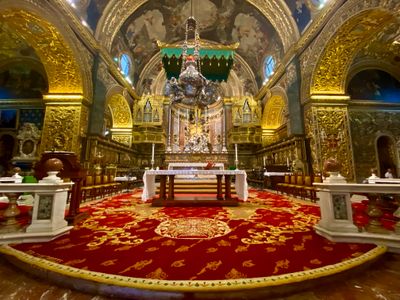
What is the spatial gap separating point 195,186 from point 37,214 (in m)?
5.45

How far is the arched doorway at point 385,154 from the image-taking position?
407 inches

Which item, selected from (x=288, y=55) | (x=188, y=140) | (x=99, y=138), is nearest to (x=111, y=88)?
(x=99, y=138)

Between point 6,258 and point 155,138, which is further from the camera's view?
point 155,138

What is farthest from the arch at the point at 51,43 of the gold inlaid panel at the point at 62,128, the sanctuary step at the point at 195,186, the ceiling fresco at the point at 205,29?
the sanctuary step at the point at 195,186

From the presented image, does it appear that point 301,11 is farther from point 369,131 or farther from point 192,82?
point 369,131

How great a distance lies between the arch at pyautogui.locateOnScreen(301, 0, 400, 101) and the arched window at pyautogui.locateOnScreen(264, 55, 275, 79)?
3.82 metres

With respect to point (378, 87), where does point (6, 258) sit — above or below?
below

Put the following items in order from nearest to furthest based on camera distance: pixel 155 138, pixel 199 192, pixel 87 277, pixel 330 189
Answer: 1. pixel 87 277
2. pixel 330 189
3. pixel 199 192
4. pixel 155 138

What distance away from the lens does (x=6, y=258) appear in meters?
1.99

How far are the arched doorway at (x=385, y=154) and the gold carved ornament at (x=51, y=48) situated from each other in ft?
51.5

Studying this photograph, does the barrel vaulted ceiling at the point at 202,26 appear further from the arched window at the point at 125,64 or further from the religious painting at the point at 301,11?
the arched window at the point at 125,64

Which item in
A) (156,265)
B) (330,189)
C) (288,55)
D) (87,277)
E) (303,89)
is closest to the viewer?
(87,277)

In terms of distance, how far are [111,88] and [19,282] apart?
1065 centimetres

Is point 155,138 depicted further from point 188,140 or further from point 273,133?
point 273,133
